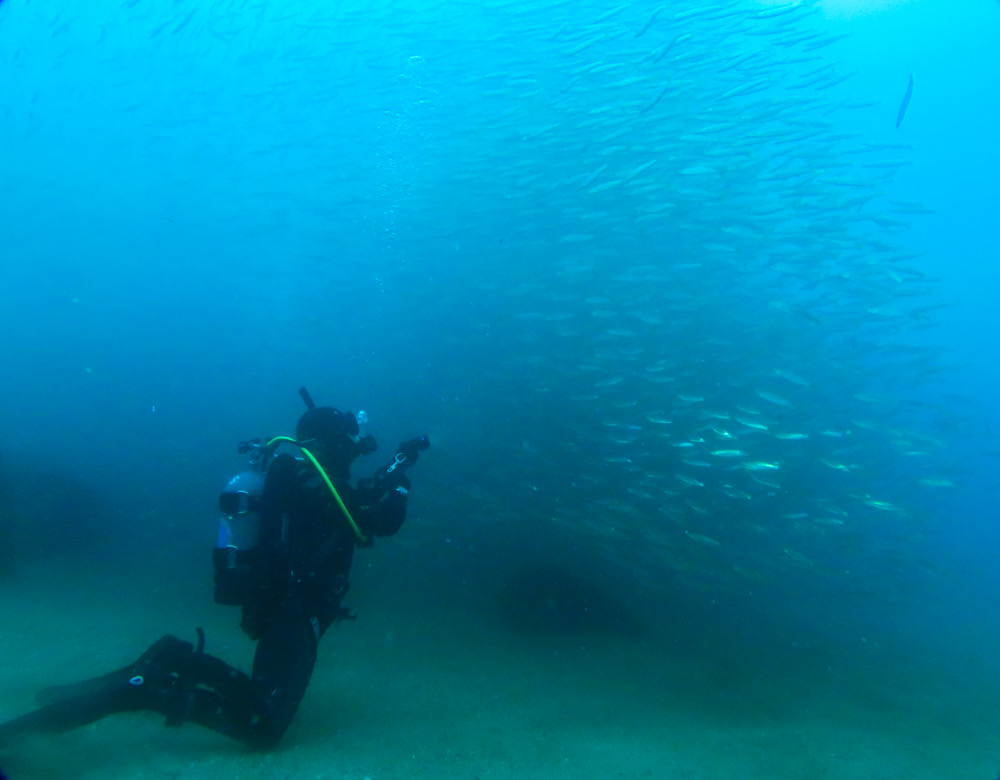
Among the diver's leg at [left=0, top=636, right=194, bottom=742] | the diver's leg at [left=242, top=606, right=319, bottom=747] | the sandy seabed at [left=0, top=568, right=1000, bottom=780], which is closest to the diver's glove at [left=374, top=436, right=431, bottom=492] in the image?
the diver's leg at [left=242, top=606, right=319, bottom=747]

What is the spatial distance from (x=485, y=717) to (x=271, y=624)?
2461 millimetres

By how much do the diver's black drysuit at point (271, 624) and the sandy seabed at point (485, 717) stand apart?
0.35 meters

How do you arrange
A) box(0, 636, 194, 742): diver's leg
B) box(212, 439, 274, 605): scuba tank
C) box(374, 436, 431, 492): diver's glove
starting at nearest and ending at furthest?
box(0, 636, 194, 742): diver's leg < box(212, 439, 274, 605): scuba tank < box(374, 436, 431, 492): diver's glove

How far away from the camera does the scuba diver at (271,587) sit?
3.26 metres

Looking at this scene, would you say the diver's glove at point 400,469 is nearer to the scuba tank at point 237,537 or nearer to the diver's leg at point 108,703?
the scuba tank at point 237,537

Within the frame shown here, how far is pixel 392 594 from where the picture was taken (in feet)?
33.1

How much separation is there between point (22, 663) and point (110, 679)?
13.4 ft

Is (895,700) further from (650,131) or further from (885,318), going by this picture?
(650,131)

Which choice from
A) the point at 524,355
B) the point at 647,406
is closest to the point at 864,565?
the point at 647,406

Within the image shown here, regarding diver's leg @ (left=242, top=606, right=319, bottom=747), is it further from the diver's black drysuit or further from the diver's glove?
the diver's glove

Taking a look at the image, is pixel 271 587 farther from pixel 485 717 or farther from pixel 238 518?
pixel 485 717

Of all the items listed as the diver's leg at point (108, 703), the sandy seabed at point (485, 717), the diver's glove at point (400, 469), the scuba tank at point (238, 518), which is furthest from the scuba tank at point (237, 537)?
the sandy seabed at point (485, 717)

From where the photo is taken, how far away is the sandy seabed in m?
3.79

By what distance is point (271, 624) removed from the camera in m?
3.67
